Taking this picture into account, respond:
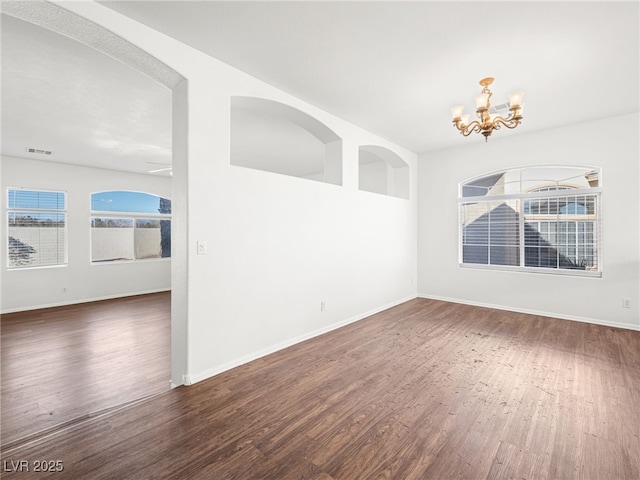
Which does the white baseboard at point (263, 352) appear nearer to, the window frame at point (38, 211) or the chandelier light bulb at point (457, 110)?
the chandelier light bulb at point (457, 110)

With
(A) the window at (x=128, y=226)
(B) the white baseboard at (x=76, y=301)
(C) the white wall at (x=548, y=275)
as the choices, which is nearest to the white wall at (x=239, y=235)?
(C) the white wall at (x=548, y=275)

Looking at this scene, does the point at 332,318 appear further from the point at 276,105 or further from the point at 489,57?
the point at 489,57

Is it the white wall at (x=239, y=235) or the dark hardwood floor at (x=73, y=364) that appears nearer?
the dark hardwood floor at (x=73, y=364)

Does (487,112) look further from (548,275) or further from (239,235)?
(548,275)

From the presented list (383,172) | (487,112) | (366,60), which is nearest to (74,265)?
(383,172)

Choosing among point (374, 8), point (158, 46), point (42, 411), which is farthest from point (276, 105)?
point (42, 411)

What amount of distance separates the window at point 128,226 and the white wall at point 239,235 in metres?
5.61

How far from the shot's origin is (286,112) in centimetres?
368

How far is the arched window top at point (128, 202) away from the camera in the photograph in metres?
6.96

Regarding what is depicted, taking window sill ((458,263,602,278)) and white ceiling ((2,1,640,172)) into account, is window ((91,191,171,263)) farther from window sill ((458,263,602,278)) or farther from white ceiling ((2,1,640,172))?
window sill ((458,263,602,278))

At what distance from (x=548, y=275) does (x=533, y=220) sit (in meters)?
0.93

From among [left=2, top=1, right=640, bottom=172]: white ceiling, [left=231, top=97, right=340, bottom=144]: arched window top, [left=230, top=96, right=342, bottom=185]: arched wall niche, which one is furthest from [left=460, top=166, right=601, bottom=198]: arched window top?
[left=231, top=97, right=340, bottom=144]: arched window top

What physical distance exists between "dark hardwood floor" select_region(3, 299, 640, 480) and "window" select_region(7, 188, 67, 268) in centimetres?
577

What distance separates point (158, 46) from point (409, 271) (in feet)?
17.0
